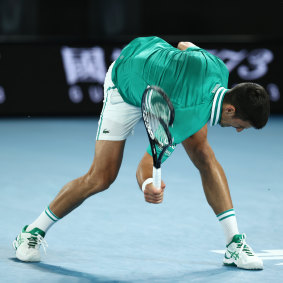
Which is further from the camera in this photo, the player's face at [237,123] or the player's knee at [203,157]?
the player's knee at [203,157]

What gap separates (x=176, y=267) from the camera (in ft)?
15.6

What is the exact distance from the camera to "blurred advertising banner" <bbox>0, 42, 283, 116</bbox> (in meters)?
12.3

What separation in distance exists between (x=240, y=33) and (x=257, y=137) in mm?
9256

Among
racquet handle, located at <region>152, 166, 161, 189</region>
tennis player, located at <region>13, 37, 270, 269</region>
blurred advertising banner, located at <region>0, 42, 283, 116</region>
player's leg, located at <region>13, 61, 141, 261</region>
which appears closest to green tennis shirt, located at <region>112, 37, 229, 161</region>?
tennis player, located at <region>13, 37, 270, 269</region>

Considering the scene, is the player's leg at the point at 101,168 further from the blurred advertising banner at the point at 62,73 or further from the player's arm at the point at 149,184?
the blurred advertising banner at the point at 62,73

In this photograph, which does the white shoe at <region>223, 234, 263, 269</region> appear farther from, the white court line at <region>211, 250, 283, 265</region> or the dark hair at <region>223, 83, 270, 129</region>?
the dark hair at <region>223, 83, 270, 129</region>

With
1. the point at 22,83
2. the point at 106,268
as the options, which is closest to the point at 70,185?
the point at 106,268

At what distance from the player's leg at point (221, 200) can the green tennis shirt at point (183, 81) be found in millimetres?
212

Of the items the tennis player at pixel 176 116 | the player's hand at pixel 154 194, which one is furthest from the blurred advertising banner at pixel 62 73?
the player's hand at pixel 154 194

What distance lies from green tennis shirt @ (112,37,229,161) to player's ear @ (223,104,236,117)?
0.11 feet

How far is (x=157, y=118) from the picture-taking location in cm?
413

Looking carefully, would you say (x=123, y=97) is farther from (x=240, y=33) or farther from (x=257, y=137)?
(x=240, y=33)

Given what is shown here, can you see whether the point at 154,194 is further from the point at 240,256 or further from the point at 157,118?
the point at 240,256

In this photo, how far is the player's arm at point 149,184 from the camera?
4223 mm
